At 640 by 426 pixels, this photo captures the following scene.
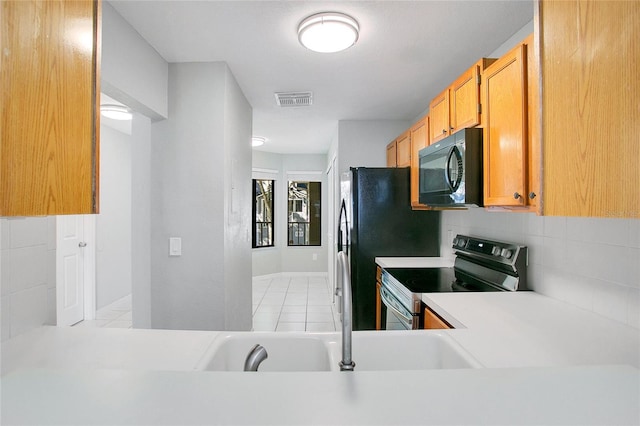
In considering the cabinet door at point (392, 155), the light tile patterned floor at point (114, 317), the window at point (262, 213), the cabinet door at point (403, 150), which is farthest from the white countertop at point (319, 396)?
the window at point (262, 213)

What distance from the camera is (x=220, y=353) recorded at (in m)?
1.09

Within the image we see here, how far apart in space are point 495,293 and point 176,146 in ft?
7.73

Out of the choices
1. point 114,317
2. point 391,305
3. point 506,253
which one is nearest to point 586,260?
point 506,253

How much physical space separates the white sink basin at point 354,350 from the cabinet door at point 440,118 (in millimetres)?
1525

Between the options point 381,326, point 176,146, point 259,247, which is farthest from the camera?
point 259,247

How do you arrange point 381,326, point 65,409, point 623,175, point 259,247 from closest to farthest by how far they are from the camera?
point 65,409, point 623,175, point 381,326, point 259,247

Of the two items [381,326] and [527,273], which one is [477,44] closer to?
[527,273]

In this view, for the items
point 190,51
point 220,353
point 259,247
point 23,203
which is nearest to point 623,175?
point 220,353

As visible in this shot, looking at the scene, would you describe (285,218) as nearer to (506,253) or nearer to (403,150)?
(403,150)

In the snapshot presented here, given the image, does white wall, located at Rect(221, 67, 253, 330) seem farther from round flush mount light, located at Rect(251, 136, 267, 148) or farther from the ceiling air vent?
round flush mount light, located at Rect(251, 136, 267, 148)

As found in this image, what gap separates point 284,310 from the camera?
4234mm

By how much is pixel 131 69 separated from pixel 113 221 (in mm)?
2999

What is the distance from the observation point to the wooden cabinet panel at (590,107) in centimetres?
70

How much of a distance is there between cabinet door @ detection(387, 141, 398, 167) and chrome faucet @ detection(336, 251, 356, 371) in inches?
110
